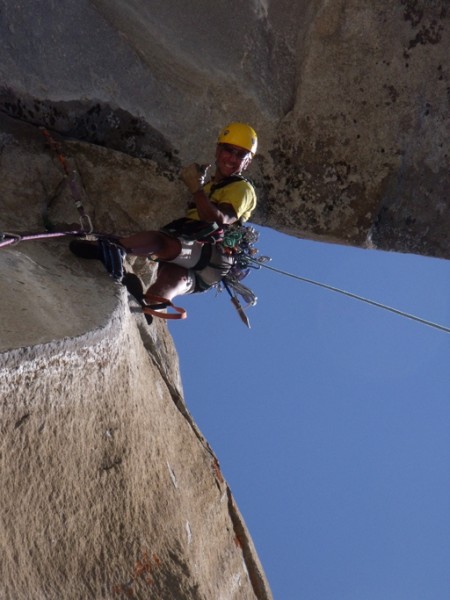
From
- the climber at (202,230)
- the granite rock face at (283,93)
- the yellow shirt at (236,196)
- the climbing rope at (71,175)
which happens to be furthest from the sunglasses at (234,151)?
the climbing rope at (71,175)

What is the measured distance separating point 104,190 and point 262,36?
4.35 feet

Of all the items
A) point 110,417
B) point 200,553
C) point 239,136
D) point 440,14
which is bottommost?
point 200,553

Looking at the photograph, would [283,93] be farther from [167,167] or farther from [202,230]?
[202,230]

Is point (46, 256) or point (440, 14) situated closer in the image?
point (46, 256)

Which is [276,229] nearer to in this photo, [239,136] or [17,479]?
[239,136]

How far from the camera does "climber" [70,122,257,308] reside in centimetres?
368

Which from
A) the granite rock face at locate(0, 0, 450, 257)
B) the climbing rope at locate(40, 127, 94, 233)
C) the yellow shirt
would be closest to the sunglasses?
the yellow shirt

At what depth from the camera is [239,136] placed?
154 inches

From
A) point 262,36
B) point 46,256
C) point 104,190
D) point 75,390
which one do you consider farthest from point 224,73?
point 75,390

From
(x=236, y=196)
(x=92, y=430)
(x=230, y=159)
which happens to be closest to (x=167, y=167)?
(x=230, y=159)

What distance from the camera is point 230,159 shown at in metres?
3.94

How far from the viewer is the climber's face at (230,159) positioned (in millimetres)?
3934

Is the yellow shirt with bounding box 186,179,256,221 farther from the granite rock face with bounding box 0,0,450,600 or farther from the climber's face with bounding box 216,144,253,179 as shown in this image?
the granite rock face with bounding box 0,0,450,600

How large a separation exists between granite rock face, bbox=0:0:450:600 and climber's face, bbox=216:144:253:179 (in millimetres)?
505
